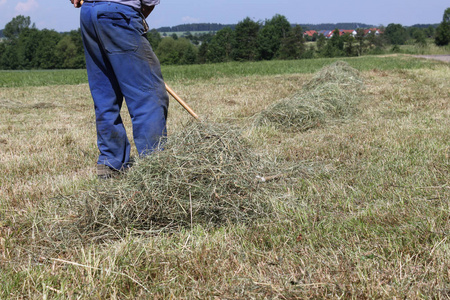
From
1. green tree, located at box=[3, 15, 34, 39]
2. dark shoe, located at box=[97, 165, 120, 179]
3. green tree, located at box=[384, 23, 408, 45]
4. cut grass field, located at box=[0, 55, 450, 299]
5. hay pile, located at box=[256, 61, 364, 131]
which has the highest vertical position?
green tree, located at box=[3, 15, 34, 39]

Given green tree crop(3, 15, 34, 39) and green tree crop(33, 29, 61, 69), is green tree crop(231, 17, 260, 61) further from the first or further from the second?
green tree crop(3, 15, 34, 39)

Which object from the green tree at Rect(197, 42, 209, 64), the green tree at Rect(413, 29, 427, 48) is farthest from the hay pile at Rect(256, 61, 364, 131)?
the green tree at Rect(197, 42, 209, 64)

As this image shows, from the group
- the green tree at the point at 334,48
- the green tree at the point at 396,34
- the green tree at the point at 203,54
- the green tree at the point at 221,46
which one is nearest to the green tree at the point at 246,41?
the green tree at the point at 221,46

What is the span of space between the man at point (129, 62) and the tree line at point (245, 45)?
46622mm

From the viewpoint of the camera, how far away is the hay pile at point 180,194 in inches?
93.3

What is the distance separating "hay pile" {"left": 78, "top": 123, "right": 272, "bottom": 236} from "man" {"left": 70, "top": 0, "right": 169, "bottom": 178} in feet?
1.53

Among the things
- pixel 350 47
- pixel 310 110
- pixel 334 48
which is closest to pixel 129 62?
pixel 310 110

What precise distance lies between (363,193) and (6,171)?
10.5 feet

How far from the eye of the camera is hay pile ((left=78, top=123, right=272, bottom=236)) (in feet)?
7.77

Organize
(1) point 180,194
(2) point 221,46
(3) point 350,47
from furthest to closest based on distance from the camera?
(2) point 221,46, (3) point 350,47, (1) point 180,194

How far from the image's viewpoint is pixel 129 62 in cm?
301

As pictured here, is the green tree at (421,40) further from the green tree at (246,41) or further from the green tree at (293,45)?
the green tree at (246,41)

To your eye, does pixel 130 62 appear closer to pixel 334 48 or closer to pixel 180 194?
pixel 180 194

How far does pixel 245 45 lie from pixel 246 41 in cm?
74
